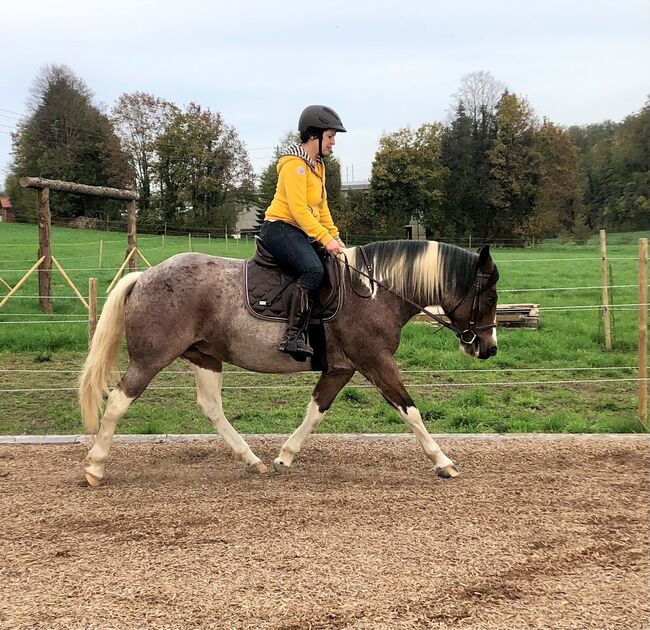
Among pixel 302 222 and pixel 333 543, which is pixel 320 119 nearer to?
pixel 302 222

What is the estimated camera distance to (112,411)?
4.68 meters

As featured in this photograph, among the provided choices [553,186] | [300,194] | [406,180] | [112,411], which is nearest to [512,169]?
[553,186]

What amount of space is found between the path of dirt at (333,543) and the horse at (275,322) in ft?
1.46

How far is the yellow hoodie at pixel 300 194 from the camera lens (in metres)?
4.49

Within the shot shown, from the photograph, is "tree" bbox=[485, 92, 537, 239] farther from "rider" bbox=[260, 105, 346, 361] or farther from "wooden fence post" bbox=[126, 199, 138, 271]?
"rider" bbox=[260, 105, 346, 361]

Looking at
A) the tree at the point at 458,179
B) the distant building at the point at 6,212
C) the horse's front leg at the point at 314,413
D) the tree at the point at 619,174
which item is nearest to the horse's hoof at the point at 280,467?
the horse's front leg at the point at 314,413

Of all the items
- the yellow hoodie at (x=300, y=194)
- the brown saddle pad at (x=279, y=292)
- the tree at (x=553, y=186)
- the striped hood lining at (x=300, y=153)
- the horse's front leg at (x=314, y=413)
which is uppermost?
the tree at (x=553, y=186)

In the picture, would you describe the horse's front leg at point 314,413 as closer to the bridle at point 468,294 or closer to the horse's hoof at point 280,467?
the horse's hoof at point 280,467

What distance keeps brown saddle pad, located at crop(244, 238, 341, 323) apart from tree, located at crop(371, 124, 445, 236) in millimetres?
32859

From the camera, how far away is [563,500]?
165 inches

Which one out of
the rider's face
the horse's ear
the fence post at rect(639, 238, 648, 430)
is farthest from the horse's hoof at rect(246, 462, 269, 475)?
the fence post at rect(639, 238, 648, 430)

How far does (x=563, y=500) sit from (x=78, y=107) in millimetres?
53988

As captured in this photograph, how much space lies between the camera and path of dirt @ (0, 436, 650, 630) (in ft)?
9.20

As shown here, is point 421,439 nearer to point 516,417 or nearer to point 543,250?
point 516,417
